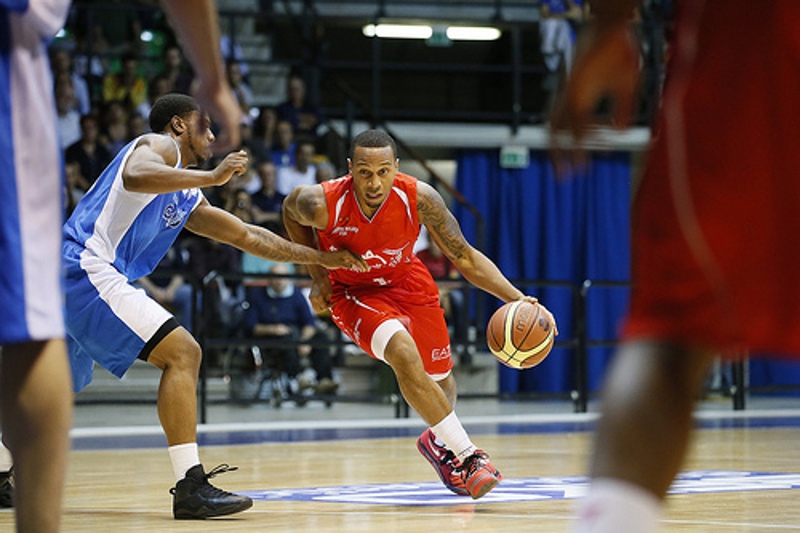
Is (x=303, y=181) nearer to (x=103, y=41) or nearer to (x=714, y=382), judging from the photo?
(x=103, y=41)

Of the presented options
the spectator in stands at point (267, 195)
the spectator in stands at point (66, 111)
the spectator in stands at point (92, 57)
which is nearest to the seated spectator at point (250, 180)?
the spectator in stands at point (267, 195)

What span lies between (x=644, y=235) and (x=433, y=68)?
12.6 meters

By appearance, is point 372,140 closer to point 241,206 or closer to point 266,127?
point 241,206

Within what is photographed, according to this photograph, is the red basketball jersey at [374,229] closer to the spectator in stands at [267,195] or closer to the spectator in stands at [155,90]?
the spectator in stands at [267,195]

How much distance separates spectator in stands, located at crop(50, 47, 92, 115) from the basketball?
748 cm

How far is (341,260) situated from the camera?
5242mm

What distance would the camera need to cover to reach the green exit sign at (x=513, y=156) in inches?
595

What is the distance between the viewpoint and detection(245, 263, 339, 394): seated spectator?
10.9 metres

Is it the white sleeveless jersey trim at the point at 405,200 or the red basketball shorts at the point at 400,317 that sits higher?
the white sleeveless jersey trim at the point at 405,200

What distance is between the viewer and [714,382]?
13.8m

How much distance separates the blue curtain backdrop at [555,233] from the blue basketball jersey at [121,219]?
33.8 ft

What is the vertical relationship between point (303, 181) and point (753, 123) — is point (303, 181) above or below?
below

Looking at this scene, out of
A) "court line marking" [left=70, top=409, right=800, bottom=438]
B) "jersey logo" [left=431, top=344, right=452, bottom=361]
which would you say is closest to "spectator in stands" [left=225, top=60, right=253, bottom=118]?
"court line marking" [left=70, top=409, right=800, bottom=438]

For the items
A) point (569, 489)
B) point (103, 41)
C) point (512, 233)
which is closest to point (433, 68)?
point (512, 233)
